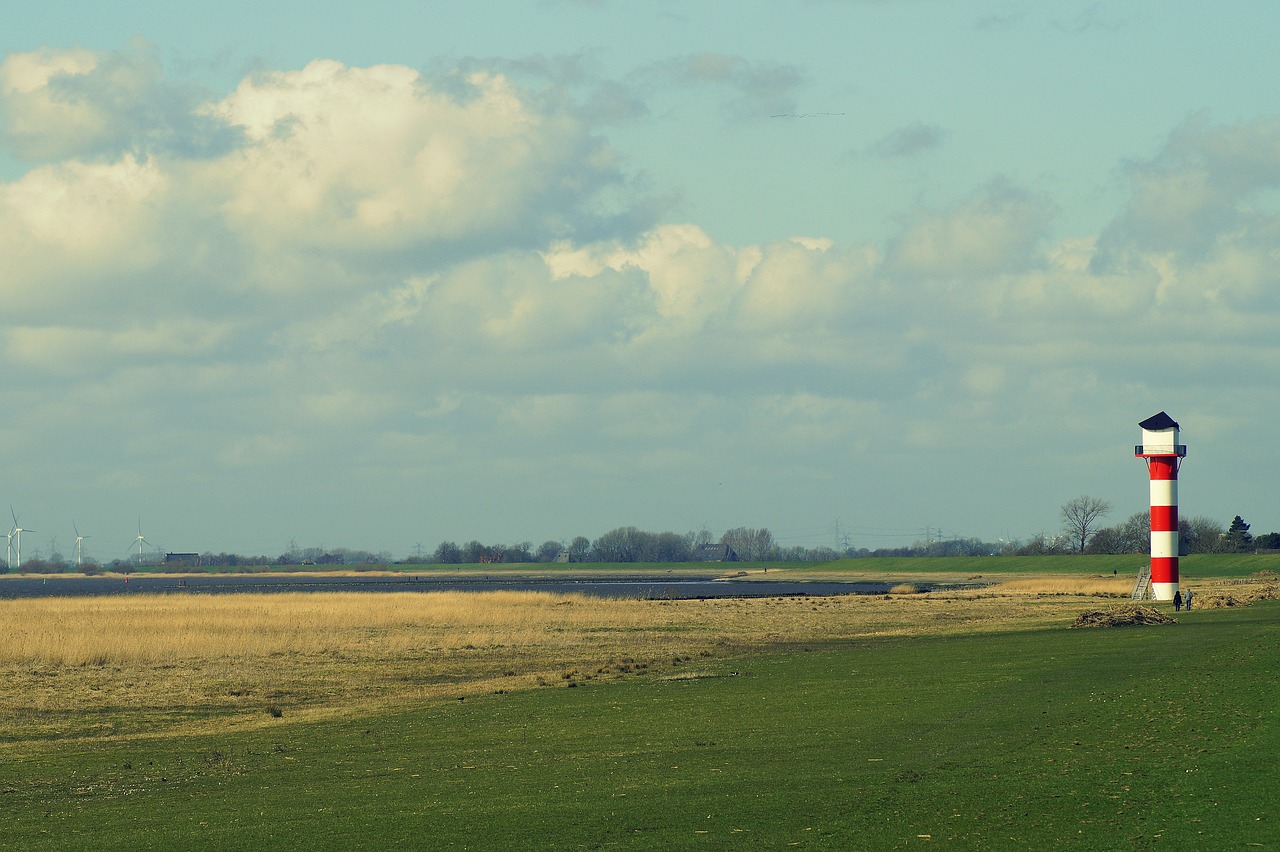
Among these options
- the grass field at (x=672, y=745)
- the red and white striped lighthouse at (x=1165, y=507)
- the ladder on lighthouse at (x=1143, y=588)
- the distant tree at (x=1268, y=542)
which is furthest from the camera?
the distant tree at (x=1268, y=542)

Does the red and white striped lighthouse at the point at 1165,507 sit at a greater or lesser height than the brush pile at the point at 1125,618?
greater

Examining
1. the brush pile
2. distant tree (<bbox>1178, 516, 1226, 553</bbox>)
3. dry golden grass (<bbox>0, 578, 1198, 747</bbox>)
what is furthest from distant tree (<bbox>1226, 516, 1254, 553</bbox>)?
the brush pile

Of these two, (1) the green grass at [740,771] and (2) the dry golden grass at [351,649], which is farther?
(2) the dry golden grass at [351,649]

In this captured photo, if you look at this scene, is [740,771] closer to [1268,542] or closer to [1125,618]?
[1125,618]

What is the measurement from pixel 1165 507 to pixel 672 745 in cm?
3838

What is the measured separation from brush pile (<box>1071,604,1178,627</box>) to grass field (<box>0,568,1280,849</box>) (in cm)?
109

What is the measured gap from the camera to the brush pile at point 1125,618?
119 ft

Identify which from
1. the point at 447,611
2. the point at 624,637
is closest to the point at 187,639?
the point at 624,637

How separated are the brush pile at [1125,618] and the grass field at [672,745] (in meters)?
1.09

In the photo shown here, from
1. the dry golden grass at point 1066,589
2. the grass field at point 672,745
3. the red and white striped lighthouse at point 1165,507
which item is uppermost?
the red and white striped lighthouse at point 1165,507

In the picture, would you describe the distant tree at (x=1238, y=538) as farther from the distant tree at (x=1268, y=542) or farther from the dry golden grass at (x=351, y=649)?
the dry golden grass at (x=351, y=649)

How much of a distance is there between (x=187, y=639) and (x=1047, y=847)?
38.5 metres

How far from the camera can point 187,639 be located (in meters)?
42.9

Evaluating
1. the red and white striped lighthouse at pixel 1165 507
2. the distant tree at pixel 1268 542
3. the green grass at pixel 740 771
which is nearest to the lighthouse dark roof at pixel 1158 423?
the red and white striped lighthouse at pixel 1165 507
